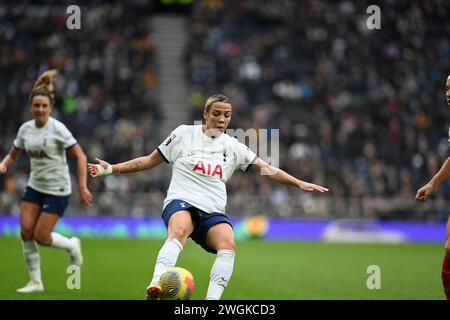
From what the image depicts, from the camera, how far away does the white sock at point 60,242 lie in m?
9.53

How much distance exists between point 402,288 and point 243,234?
43.3ft

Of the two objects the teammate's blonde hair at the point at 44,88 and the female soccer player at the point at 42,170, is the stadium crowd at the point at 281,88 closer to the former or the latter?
the female soccer player at the point at 42,170

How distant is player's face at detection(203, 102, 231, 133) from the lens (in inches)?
280

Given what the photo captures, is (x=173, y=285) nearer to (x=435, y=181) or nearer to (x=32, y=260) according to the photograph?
(x=435, y=181)

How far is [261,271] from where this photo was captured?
13.0 m

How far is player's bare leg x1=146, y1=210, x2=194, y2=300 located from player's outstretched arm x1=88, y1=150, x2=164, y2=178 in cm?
66

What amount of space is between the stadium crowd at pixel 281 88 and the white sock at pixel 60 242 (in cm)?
1289

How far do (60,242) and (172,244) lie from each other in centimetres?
329

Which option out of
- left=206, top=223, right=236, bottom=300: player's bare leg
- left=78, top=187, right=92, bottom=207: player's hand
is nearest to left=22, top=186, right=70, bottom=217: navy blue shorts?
left=78, top=187, right=92, bottom=207: player's hand

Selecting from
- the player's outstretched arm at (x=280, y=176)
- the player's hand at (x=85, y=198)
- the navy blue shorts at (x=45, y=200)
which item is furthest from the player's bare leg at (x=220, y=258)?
the navy blue shorts at (x=45, y=200)

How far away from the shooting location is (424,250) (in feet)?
64.1

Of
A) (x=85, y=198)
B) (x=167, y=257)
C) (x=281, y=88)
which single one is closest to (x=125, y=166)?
(x=167, y=257)

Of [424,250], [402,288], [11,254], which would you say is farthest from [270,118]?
[402,288]
